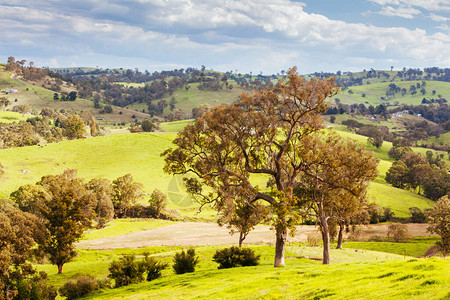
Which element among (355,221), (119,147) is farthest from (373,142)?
(119,147)

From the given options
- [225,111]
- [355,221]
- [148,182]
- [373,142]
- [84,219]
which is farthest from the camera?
[373,142]

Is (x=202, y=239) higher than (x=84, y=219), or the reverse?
(x=84, y=219)

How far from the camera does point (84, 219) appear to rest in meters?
47.7

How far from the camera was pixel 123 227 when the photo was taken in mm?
84500

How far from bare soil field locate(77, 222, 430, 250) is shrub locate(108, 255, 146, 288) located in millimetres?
32711

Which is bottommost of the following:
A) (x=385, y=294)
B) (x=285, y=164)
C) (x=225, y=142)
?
(x=385, y=294)

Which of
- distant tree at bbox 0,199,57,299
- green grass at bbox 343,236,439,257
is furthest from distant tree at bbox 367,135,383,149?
distant tree at bbox 0,199,57,299

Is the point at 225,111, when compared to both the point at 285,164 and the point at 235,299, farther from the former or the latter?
the point at 235,299

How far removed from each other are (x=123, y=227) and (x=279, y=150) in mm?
63668

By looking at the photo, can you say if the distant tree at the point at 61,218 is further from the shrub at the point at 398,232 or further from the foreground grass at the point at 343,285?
the shrub at the point at 398,232

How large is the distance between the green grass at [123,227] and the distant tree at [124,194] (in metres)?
5.75

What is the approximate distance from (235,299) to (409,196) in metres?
123

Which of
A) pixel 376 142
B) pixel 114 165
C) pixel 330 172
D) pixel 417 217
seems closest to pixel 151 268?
pixel 330 172

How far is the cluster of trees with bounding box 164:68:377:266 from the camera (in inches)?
1200
